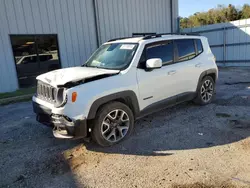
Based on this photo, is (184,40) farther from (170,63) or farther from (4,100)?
(4,100)

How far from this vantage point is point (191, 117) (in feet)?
16.3

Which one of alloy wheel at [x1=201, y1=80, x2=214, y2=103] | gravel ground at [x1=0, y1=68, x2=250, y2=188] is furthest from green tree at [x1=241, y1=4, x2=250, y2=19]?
gravel ground at [x1=0, y1=68, x2=250, y2=188]

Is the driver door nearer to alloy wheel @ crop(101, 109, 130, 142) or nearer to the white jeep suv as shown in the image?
the white jeep suv

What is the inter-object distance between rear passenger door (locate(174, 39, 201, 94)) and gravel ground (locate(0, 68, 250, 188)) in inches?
27.5

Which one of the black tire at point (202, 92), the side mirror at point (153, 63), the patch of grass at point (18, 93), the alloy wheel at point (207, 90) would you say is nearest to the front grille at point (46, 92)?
the side mirror at point (153, 63)

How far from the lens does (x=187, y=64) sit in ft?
16.2

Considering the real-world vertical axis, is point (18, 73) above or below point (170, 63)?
below

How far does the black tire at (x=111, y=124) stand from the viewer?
11.7ft

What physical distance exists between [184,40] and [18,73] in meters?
7.31

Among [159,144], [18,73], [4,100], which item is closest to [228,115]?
[159,144]

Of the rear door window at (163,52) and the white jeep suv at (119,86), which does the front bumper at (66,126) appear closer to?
the white jeep suv at (119,86)

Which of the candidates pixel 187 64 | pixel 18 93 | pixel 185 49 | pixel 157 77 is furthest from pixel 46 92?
pixel 18 93

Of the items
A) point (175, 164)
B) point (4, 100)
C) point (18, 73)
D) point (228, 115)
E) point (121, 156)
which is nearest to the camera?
point (175, 164)

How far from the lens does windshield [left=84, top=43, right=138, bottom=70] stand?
4.14m
